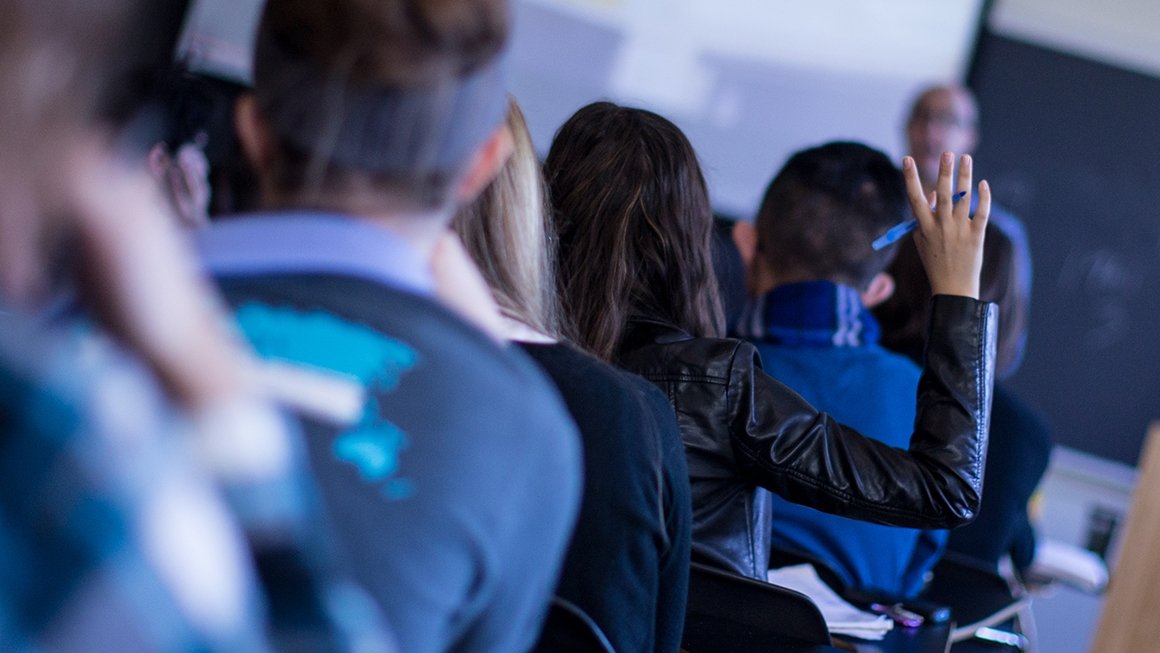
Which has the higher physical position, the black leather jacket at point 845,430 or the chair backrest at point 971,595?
the black leather jacket at point 845,430

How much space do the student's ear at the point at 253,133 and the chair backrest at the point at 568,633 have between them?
56 centimetres

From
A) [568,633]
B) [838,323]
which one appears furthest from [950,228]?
[568,633]

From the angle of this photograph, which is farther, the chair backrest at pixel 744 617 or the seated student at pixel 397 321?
the chair backrest at pixel 744 617

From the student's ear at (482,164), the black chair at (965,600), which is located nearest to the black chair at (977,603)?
the black chair at (965,600)

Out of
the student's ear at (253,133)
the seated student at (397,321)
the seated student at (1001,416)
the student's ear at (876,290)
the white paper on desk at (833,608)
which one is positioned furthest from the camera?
the seated student at (1001,416)

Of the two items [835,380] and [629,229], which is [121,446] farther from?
[835,380]

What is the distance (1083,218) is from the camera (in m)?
3.97

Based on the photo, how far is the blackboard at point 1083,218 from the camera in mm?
3924

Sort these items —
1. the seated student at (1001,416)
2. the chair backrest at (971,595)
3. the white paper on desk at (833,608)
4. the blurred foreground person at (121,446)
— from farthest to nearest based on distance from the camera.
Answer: the seated student at (1001,416)
the chair backrest at (971,595)
the white paper on desk at (833,608)
the blurred foreground person at (121,446)

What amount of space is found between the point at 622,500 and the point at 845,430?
413 millimetres

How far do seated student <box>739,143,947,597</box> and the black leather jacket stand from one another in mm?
287

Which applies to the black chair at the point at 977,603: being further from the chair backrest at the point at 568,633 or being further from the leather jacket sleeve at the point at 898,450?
the chair backrest at the point at 568,633

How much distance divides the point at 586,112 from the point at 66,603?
4.42 ft

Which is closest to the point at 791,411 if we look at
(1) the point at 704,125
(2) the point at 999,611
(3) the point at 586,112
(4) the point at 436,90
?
(3) the point at 586,112
